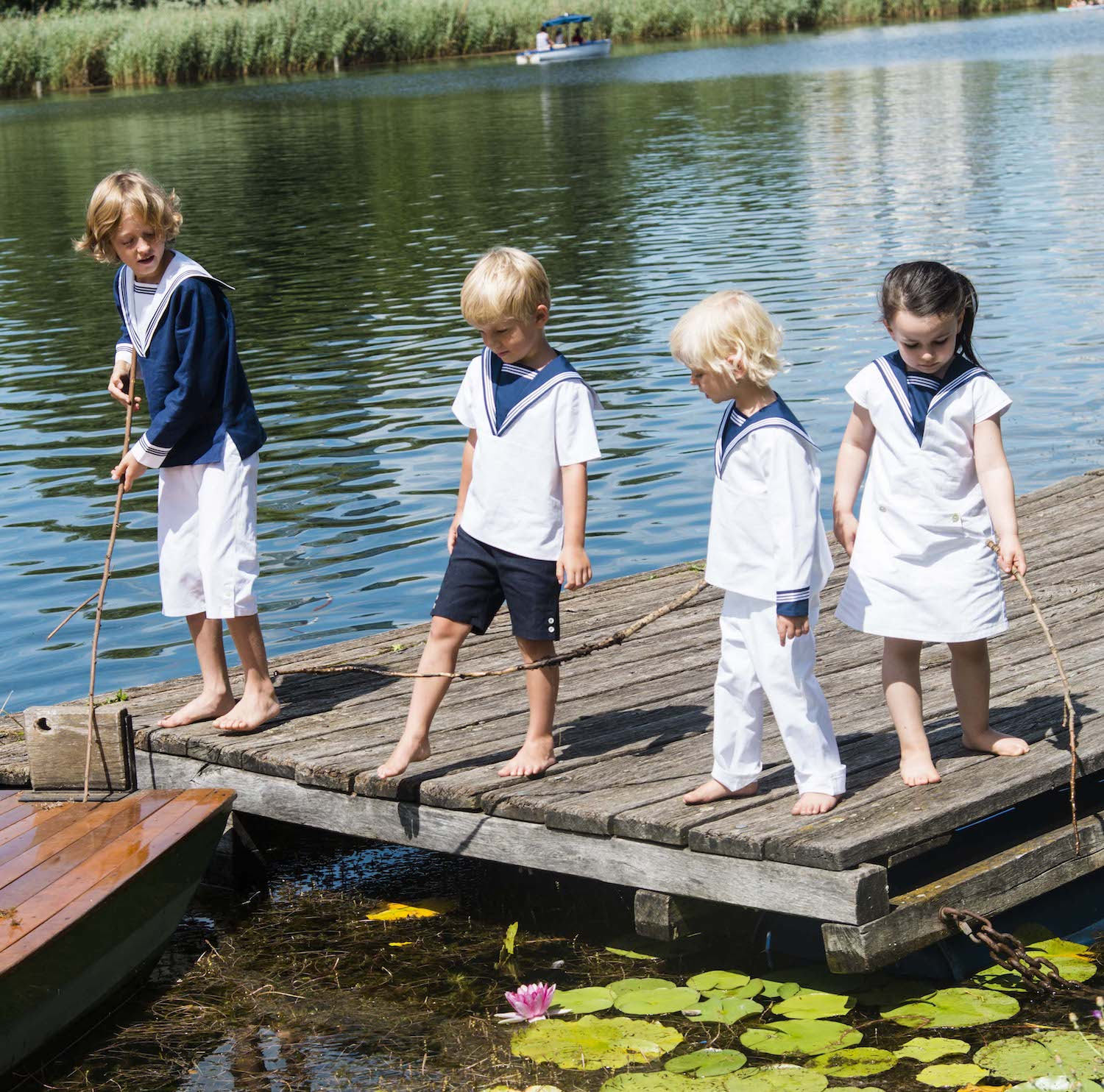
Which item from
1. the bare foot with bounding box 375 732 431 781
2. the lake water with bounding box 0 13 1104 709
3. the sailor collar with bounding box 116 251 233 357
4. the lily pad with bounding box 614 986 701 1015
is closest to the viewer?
the lily pad with bounding box 614 986 701 1015

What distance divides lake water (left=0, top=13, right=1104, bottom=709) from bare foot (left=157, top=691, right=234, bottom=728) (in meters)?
2.53

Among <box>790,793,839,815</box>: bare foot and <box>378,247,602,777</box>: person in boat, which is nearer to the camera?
<box>790,793,839,815</box>: bare foot

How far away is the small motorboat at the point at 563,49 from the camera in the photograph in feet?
177

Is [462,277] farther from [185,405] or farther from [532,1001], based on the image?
[532,1001]

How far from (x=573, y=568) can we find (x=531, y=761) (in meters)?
0.76

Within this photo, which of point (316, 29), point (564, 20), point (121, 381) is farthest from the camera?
point (564, 20)

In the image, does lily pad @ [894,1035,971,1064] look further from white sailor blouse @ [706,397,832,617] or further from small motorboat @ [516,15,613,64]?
small motorboat @ [516,15,613,64]

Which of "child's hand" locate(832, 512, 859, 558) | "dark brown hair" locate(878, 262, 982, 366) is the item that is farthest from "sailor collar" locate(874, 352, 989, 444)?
"child's hand" locate(832, 512, 859, 558)

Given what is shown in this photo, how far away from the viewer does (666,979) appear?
4746 millimetres

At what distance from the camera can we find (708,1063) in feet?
13.5

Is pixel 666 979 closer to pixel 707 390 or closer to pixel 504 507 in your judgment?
pixel 504 507

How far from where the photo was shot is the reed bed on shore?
51.1 m

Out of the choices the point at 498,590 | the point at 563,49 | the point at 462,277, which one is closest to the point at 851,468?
the point at 498,590

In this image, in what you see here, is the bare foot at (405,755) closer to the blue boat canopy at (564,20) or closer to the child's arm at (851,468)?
the child's arm at (851,468)
